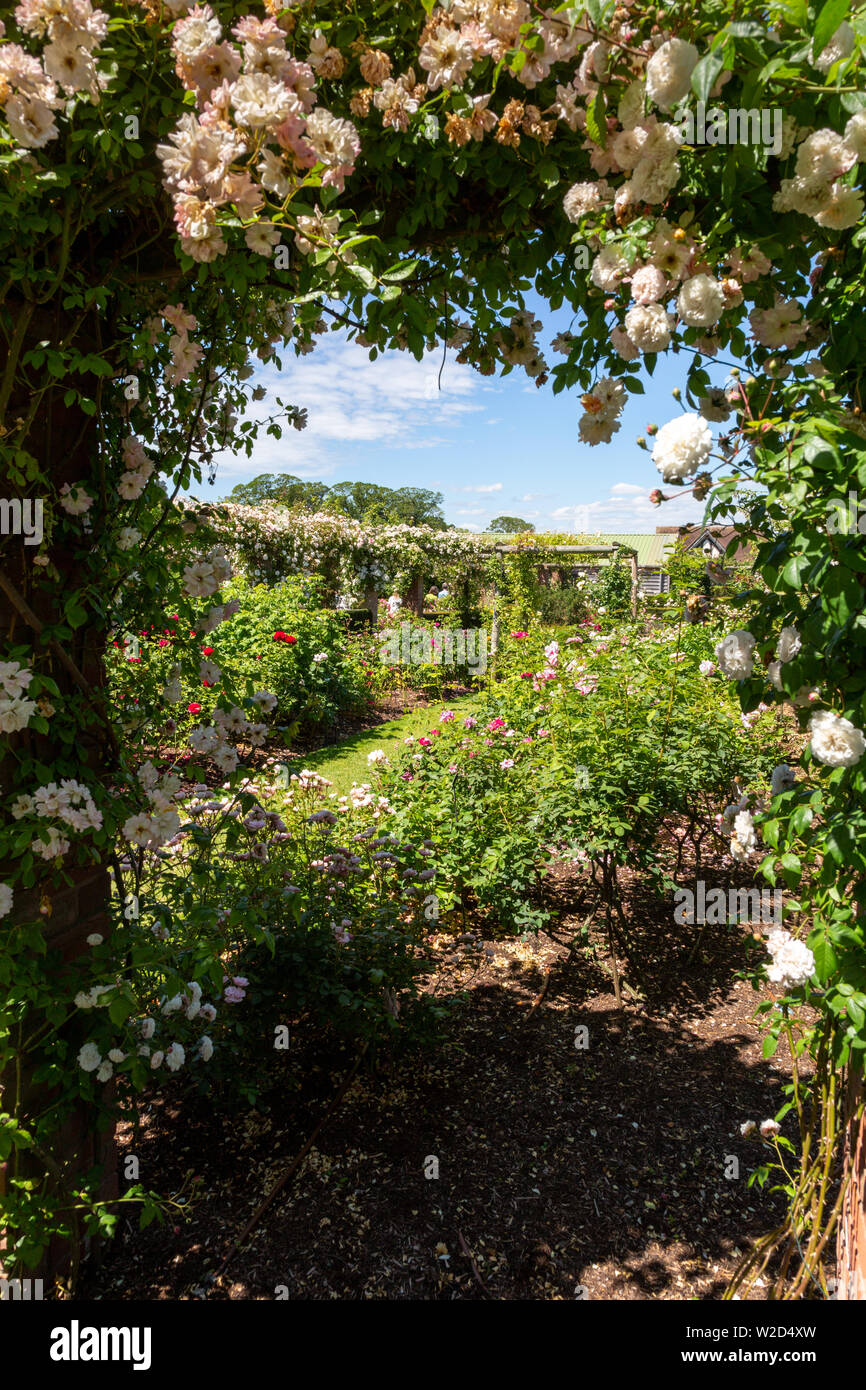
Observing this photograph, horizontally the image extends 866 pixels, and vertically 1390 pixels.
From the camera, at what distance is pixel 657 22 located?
115 centimetres

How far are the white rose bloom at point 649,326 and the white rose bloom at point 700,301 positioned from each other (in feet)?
0.11

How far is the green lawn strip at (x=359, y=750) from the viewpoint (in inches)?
244

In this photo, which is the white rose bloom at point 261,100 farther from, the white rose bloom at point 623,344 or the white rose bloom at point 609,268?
the white rose bloom at point 623,344

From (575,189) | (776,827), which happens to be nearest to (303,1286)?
(776,827)

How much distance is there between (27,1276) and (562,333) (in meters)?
2.56

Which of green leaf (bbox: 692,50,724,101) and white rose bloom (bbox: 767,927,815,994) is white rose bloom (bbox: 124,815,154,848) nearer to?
white rose bloom (bbox: 767,927,815,994)

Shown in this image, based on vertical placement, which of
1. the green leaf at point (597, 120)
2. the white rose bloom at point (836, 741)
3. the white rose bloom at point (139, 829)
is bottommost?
the white rose bloom at point (139, 829)

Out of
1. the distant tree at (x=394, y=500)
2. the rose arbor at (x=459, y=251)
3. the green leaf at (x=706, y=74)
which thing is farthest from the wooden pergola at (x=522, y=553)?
the distant tree at (x=394, y=500)

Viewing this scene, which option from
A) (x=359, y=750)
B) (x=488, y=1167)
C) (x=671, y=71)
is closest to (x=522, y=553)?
(x=359, y=750)

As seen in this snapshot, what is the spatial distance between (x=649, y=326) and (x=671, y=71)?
0.34 m

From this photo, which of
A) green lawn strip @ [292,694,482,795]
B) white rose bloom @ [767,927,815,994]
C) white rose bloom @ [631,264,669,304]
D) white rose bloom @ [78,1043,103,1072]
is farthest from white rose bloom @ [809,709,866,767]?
green lawn strip @ [292,694,482,795]

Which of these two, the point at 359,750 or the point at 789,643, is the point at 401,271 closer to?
the point at 789,643

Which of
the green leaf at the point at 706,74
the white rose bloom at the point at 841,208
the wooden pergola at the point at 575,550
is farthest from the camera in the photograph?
the wooden pergola at the point at 575,550

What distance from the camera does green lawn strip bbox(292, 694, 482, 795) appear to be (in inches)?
244
